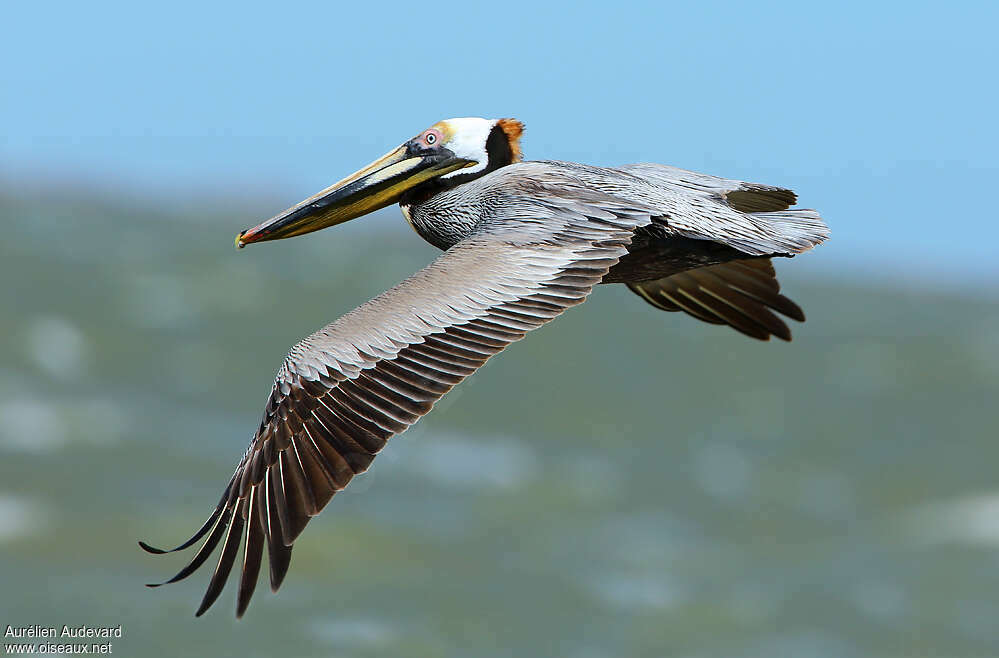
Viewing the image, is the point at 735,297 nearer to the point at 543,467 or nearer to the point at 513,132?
the point at 513,132

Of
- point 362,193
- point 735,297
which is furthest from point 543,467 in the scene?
point 362,193

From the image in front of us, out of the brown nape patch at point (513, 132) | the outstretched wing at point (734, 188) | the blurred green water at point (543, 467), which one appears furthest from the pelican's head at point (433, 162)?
the blurred green water at point (543, 467)

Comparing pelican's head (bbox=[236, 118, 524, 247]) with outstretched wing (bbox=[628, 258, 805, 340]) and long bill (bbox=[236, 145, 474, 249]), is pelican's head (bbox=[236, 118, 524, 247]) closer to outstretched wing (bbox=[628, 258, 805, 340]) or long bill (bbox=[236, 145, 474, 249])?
long bill (bbox=[236, 145, 474, 249])

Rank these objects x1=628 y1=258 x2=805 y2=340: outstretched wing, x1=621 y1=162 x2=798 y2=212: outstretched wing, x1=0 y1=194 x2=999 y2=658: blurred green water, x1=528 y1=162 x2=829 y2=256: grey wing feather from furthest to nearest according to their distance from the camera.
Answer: x1=0 y1=194 x2=999 y2=658: blurred green water, x1=628 y1=258 x2=805 y2=340: outstretched wing, x1=621 y1=162 x2=798 y2=212: outstretched wing, x1=528 y1=162 x2=829 y2=256: grey wing feather

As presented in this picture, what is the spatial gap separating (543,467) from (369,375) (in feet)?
121

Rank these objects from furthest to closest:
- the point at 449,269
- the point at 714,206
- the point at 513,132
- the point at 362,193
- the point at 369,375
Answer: the point at 513,132 → the point at 362,193 → the point at 714,206 → the point at 449,269 → the point at 369,375

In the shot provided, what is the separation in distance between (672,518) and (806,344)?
23.3ft

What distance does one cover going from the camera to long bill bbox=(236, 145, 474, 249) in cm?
732

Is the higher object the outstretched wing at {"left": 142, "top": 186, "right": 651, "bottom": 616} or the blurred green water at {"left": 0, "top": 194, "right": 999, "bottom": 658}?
the outstretched wing at {"left": 142, "top": 186, "right": 651, "bottom": 616}

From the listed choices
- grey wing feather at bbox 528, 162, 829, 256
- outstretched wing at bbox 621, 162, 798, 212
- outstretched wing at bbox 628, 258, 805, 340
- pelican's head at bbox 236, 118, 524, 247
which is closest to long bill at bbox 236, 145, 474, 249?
pelican's head at bbox 236, 118, 524, 247

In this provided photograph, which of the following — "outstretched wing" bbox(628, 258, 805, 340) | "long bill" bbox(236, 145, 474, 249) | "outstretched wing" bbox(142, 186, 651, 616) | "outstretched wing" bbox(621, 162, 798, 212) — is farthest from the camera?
"outstretched wing" bbox(628, 258, 805, 340)

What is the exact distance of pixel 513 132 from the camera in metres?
7.82

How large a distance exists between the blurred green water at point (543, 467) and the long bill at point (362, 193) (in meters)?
28.5

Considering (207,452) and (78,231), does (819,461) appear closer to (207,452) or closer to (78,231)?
(207,452)
